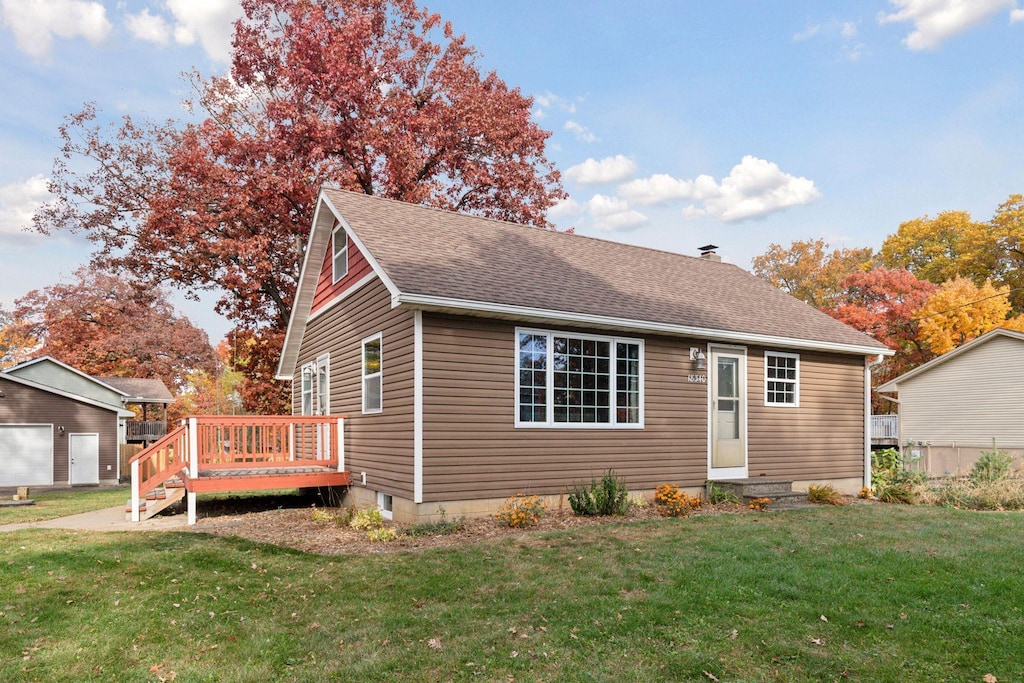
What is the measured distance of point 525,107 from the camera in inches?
924

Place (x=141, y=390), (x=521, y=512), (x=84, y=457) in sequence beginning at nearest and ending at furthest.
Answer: (x=521, y=512) < (x=84, y=457) < (x=141, y=390)

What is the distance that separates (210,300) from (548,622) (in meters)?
19.9

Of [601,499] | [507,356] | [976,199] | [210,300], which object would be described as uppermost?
[976,199]

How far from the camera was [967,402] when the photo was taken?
74.8ft

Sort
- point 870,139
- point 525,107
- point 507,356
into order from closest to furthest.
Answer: point 507,356 < point 870,139 < point 525,107

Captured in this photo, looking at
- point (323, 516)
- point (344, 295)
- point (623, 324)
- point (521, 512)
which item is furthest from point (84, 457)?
point (623, 324)

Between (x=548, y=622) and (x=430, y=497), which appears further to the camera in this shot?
(x=430, y=497)

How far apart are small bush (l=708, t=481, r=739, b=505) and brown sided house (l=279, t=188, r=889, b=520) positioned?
28 centimetres

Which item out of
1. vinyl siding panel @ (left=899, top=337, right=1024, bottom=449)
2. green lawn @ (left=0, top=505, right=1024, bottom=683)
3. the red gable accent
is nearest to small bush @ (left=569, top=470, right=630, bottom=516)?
green lawn @ (left=0, top=505, right=1024, bottom=683)

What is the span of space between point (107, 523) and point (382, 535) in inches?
222

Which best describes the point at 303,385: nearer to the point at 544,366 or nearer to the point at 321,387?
the point at 321,387

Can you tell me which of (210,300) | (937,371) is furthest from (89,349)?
(937,371)

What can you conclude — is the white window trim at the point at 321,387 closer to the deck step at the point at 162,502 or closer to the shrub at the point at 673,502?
the deck step at the point at 162,502

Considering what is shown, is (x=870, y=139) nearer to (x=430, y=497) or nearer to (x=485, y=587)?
(x=430, y=497)
